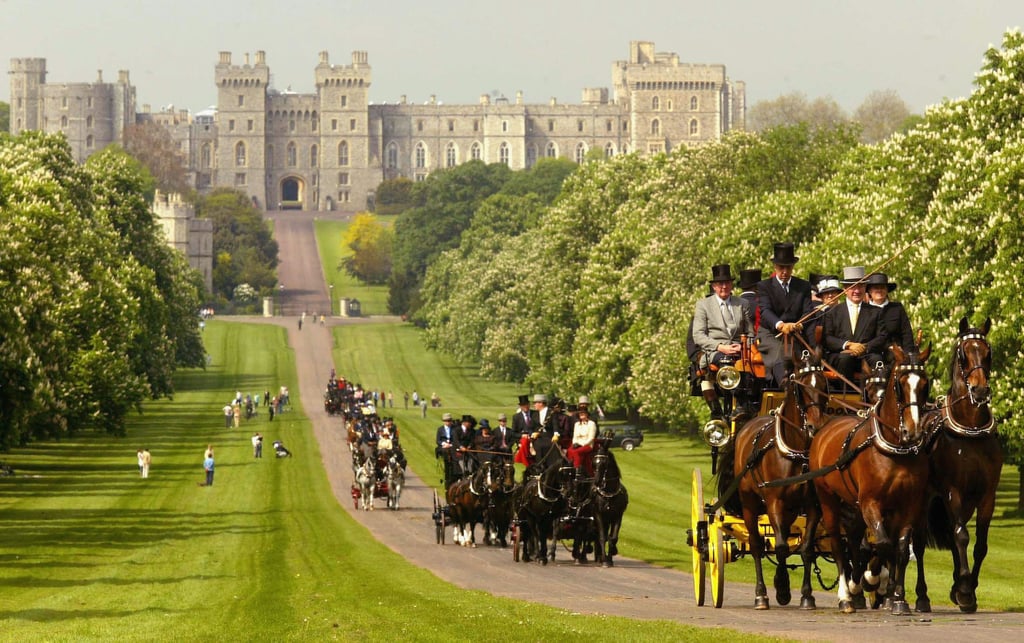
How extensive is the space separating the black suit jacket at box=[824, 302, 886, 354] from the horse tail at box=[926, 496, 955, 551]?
2.00m

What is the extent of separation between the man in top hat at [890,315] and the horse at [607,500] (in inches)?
487

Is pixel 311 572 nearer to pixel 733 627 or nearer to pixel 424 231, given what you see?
pixel 733 627

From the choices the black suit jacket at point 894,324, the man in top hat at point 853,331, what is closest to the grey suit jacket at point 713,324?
the man in top hat at point 853,331

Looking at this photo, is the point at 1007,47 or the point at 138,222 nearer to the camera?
the point at 1007,47

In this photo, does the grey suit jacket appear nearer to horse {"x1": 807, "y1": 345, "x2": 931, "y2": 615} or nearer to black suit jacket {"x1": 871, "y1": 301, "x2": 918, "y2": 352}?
black suit jacket {"x1": 871, "y1": 301, "x2": 918, "y2": 352}

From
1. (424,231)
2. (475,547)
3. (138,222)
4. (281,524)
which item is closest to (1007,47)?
(475,547)

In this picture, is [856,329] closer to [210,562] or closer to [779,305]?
[779,305]

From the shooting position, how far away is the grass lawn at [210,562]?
20.7 meters

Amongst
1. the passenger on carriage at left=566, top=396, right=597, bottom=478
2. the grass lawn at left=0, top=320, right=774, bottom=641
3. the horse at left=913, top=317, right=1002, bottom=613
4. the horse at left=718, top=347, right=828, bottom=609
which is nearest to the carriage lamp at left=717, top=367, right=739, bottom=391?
the horse at left=718, top=347, right=828, bottom=609

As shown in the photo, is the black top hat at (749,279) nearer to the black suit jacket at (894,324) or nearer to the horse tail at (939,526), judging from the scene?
the black suit jacket at (894,324)

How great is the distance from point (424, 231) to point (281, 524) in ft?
498

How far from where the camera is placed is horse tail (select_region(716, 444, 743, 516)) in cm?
2111

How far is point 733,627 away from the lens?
17734 millimetres

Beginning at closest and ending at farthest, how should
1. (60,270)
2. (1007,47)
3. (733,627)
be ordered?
(733,627)
(1007,47)
(60,270)
